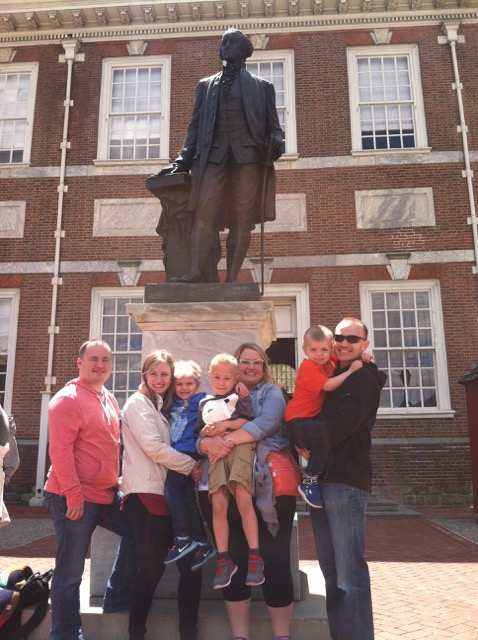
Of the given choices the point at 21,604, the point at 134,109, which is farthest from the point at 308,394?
the point at 134,109

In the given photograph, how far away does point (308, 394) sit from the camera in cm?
292

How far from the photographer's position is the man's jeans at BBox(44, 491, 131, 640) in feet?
9.39

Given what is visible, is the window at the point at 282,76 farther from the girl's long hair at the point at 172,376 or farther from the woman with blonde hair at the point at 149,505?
the woman with blonde hair at the point at 149,505

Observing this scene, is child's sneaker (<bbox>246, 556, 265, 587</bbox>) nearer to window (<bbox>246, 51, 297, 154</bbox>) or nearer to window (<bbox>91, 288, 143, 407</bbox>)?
window (<bbox>91, 288, 143, 407</bbox>)

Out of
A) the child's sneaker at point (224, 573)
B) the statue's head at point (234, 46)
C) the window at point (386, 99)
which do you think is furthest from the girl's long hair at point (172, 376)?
the window at point (386, 99)

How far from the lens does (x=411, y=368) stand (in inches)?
428

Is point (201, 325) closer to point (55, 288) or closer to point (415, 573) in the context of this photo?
point (415, 573)

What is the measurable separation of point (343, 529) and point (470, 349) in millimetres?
8854

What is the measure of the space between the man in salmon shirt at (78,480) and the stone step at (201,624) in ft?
0.68

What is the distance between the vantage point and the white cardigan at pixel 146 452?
2961 millimetres

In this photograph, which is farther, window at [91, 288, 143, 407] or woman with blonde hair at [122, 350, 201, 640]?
window at [91, 288, 143, 407]

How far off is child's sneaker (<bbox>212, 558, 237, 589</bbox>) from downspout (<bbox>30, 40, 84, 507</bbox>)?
28.1 feet

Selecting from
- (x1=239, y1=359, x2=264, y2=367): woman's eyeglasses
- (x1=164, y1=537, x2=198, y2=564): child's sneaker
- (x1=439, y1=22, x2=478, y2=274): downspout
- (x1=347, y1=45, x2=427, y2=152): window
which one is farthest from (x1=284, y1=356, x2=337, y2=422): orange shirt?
(x1=347, y1=45, x2=427, y2=152): window

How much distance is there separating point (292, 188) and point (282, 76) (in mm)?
2757
